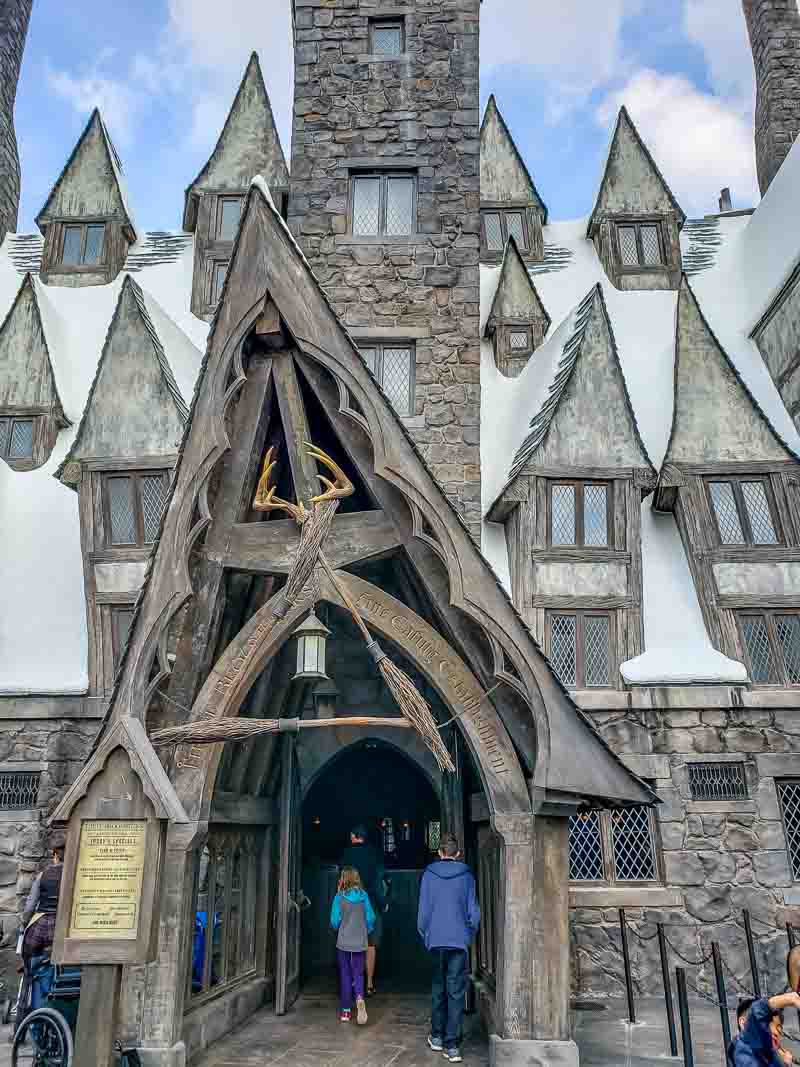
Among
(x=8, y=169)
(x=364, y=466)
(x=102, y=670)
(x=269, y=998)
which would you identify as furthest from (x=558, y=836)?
(x=8, y=169)

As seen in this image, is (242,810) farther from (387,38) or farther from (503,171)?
(503,171)

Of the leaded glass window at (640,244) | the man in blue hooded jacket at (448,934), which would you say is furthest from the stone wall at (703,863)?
the leaded glass window at (640,244)

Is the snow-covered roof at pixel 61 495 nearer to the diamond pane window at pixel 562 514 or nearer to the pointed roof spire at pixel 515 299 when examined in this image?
the pointed roof spire at pixel 515 299

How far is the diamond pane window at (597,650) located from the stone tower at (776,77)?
1002 centimetres

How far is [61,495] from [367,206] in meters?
5.75

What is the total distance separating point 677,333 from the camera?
11.5 metres

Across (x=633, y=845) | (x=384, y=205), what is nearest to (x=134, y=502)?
(x=384, y=205)

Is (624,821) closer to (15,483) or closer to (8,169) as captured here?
(15,483)

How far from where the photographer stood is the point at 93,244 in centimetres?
1482

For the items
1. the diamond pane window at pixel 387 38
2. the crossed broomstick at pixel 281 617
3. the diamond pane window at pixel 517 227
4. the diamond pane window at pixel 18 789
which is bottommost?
the diamond pane window at pixel 18 789

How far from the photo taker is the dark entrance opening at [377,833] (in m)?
12.5

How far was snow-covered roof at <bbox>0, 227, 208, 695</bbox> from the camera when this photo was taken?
10195 millimetres

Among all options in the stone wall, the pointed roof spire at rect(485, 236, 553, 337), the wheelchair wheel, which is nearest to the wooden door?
the wheelchair wheel

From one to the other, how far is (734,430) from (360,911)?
24.8 feet
